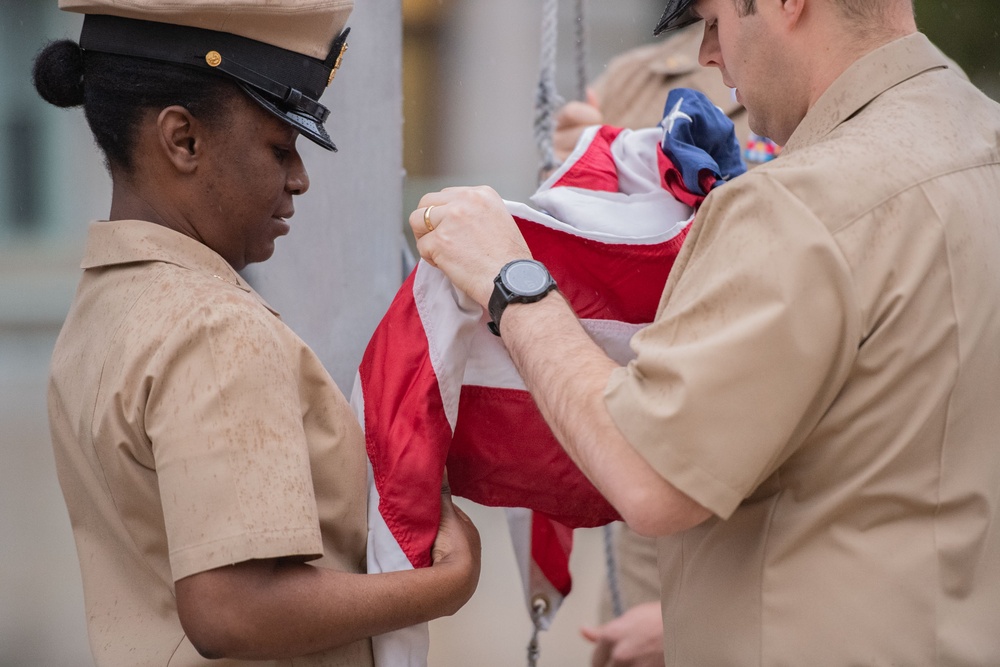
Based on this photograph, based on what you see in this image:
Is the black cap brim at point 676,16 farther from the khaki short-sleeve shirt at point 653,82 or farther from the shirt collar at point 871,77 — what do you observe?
the khaki short-sleeve shirt at point 653,82

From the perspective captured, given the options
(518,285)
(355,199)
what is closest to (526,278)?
(518,285)

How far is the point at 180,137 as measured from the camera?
1732 mm

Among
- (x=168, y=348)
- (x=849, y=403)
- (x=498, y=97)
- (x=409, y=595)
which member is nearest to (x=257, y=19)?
(x=168, y=348)

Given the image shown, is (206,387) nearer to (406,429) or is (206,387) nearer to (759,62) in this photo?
(406,429)

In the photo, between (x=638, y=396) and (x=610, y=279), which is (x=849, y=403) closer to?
(x=638, y=396)

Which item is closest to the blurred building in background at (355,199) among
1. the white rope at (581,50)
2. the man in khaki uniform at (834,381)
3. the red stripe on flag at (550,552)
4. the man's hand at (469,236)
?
the white rope at (581,50)

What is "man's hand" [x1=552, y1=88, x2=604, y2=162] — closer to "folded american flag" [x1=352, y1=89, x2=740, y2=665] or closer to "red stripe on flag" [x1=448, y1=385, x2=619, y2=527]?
"folded american flag" [x1=352, y1=89, x2=740, y2=665]

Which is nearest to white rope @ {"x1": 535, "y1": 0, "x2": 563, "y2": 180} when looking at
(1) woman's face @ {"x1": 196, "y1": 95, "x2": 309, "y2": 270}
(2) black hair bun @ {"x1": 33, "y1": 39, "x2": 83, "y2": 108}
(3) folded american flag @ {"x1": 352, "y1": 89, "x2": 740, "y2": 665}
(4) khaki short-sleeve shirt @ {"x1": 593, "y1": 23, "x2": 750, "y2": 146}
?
(3) folded american flag @ {"x1": 352, "y1": 89, "x2": 740, "y2": 665}

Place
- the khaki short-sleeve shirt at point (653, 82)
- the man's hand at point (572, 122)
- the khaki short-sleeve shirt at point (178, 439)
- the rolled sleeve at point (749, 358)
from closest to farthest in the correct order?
1. the rolled sleeve at point (749, 358)
2. the khaki short-sleeve shirt at point (178, 439)
3. the man's hand at point (572, 122)
4. the khaki short-sleeve shirt at point (653, 82)

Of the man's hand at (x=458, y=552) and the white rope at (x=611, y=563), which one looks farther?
the white rope at (x=611, y=563)

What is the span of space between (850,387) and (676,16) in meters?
0.69

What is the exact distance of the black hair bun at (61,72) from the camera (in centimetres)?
179

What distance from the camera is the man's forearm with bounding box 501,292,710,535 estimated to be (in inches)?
58.1

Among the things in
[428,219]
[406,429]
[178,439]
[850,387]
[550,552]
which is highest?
[428,219]
